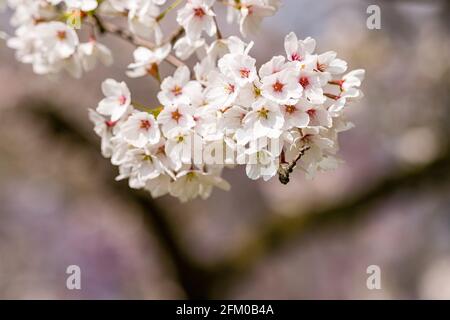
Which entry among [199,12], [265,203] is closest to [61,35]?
[199,12]

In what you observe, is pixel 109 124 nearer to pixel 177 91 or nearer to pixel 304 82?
pixel 177 91

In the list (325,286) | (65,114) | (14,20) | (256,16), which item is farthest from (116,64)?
(256,16)

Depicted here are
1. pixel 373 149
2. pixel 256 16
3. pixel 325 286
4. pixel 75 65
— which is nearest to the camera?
pixel 256 16

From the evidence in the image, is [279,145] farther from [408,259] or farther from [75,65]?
[408,259]

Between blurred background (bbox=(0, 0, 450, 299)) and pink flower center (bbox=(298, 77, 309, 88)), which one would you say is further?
blurred background (bbox=(0, 0, 450, 299))

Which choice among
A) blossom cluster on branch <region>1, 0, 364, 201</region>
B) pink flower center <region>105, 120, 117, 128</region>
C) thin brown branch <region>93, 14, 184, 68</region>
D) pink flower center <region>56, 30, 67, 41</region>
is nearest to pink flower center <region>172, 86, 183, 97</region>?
blossom cluster on branch <region>1, 0, 364, 201</region>

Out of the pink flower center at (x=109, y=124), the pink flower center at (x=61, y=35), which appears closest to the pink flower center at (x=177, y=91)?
the pink flower center at (x=109, y=124)

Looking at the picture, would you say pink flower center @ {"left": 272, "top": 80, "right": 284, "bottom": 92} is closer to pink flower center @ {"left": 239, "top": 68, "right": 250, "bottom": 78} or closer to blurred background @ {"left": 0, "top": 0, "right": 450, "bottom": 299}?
pink flower center @ {"left": 239, "top": 68, "right": 250, "bottom": 78}
